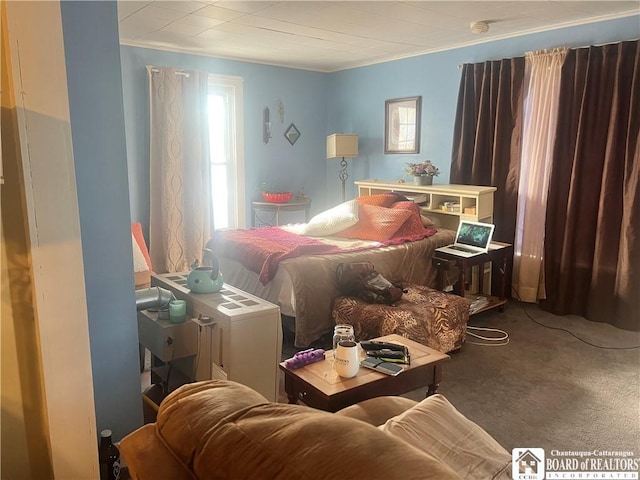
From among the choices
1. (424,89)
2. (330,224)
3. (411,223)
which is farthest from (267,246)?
(424,89)

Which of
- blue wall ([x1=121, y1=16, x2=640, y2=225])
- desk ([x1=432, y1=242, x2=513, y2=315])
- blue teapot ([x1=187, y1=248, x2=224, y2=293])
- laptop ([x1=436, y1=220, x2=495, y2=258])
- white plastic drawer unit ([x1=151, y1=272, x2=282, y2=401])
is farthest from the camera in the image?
blue wall ([x1=121, y1=16, x2=640, y2=225])

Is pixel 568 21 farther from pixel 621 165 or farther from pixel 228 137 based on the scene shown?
pixel 228 137

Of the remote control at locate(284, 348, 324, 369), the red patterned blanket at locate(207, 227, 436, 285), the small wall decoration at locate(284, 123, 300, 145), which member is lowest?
the remote control at locate(284, 348, 324, 369)

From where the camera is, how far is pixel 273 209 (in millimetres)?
5570

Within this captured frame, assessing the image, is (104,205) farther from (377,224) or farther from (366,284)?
(377,224)

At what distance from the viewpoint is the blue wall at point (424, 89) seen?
3.98 m

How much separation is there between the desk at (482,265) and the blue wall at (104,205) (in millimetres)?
2641

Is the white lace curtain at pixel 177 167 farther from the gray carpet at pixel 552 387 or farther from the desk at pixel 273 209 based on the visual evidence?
the gray carpet at pixel 552 387

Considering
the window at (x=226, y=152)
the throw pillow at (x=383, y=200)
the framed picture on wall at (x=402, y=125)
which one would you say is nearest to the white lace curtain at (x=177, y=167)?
the window at (x=226, y=152)

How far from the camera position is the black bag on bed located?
328 centimetres

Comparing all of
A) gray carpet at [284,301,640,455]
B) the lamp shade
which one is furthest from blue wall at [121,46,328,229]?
gray carpet at [284,301,640,455]

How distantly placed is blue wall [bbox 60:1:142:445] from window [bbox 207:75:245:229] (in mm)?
3657

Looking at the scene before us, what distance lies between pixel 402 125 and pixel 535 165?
5.14 ft

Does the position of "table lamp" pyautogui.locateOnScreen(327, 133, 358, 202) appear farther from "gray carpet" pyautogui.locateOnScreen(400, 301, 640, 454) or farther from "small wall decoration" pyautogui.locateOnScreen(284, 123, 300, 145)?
"gray carpet" pyautogui.locateOnScreen(400, 301, 640, 454)
